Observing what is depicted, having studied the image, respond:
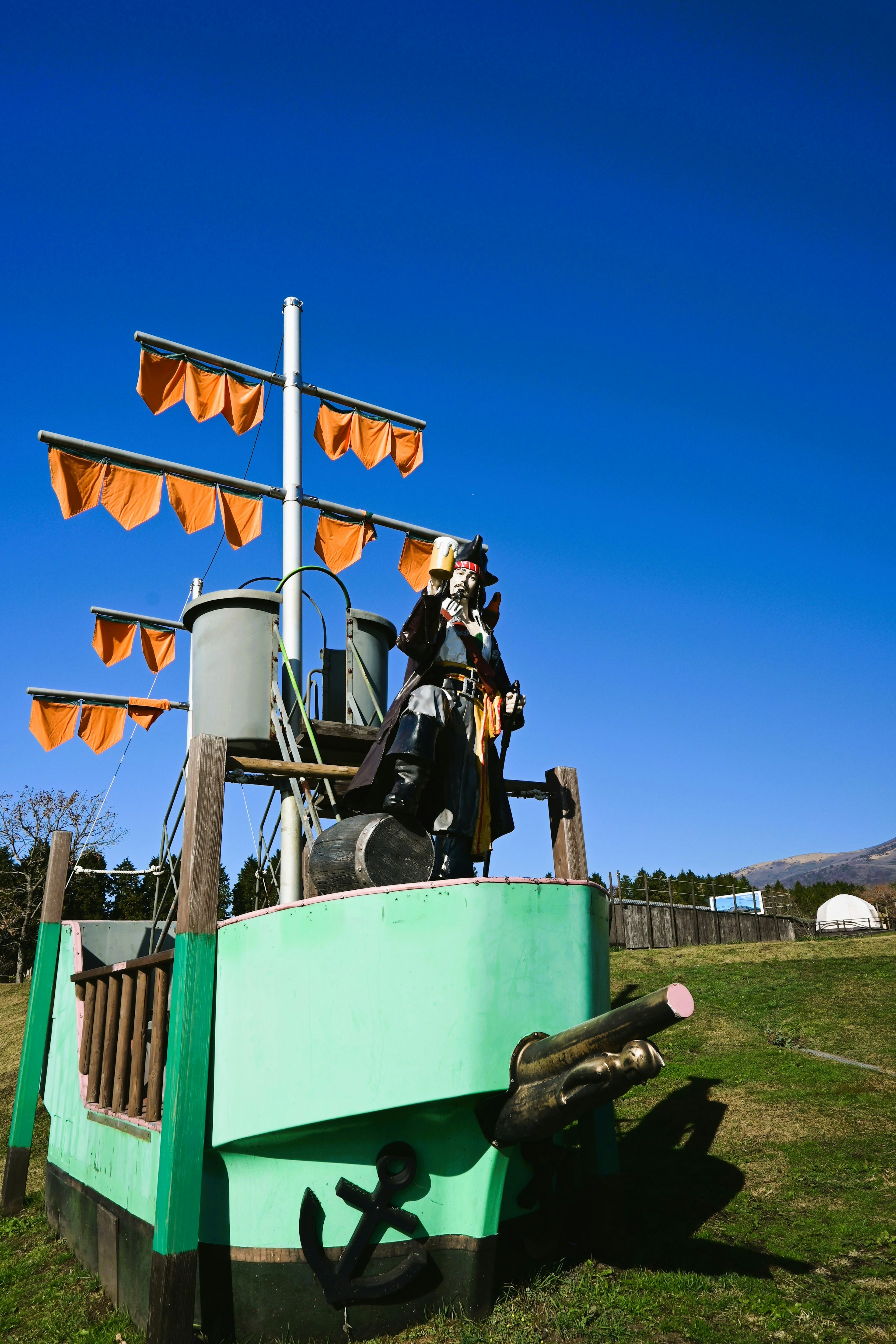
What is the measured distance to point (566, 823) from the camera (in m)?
5.81

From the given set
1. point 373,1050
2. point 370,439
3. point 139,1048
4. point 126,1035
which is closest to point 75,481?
point 370,439

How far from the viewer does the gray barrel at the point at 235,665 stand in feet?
20.2

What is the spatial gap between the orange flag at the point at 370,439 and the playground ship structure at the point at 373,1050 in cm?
664

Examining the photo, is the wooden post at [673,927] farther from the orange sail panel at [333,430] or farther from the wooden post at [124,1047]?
the wooden post at [124,1047]

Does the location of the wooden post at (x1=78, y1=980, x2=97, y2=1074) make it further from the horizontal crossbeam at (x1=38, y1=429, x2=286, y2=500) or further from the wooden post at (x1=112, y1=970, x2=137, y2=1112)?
the horizontal crossbeam at (x1=38, y1=429, x2=286, y2=500)

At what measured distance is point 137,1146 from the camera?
4.75 meters

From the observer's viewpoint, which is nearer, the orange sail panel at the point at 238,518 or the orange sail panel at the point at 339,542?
the orange sail panel at the point at 238,518

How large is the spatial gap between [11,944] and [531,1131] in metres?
32.0

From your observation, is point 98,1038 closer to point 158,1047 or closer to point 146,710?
point 158,1047

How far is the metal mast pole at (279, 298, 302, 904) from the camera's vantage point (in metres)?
6.69

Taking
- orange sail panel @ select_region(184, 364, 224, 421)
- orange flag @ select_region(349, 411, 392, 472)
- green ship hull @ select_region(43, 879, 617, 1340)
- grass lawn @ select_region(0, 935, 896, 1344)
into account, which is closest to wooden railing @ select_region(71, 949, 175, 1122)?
green ship hull @ select_region(43, 879, 617, 1340)

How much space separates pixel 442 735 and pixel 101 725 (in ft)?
41.3

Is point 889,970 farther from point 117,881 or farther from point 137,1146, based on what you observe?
point 117,881

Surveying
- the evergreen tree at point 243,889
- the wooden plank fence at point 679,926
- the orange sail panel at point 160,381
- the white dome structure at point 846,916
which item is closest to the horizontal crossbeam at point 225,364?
the orange sail panel at point 160,381
